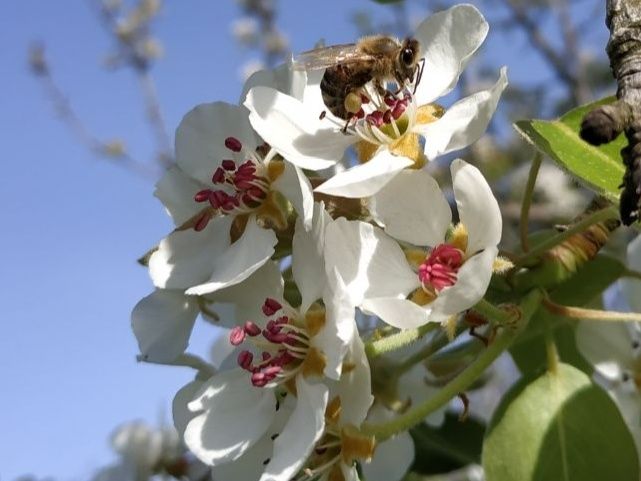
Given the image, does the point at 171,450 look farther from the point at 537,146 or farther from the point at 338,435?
the point at 537,146

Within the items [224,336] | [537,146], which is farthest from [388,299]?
[224,336]

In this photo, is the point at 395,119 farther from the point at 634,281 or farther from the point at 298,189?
the point at 634,281

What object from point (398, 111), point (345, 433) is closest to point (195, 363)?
point (345, 433)

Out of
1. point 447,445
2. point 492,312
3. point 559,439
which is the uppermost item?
point 492,312

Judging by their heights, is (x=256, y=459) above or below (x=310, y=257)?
below

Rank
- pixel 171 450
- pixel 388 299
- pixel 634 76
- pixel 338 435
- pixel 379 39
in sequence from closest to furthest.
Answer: pixel 634 76, pixel 388 299, pixel 338 435, pixel 379 39, pixel 171 450

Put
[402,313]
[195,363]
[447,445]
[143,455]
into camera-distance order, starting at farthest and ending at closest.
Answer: [143,455] < [447,445] < [195,363] < [402,313]

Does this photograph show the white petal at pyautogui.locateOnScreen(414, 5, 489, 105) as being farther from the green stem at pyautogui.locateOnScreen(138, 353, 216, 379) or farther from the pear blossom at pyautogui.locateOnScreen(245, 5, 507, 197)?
the green stem at pyautogui.locateOnScreen(138, 353, 216, 379)

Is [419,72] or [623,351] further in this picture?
[623,351]
